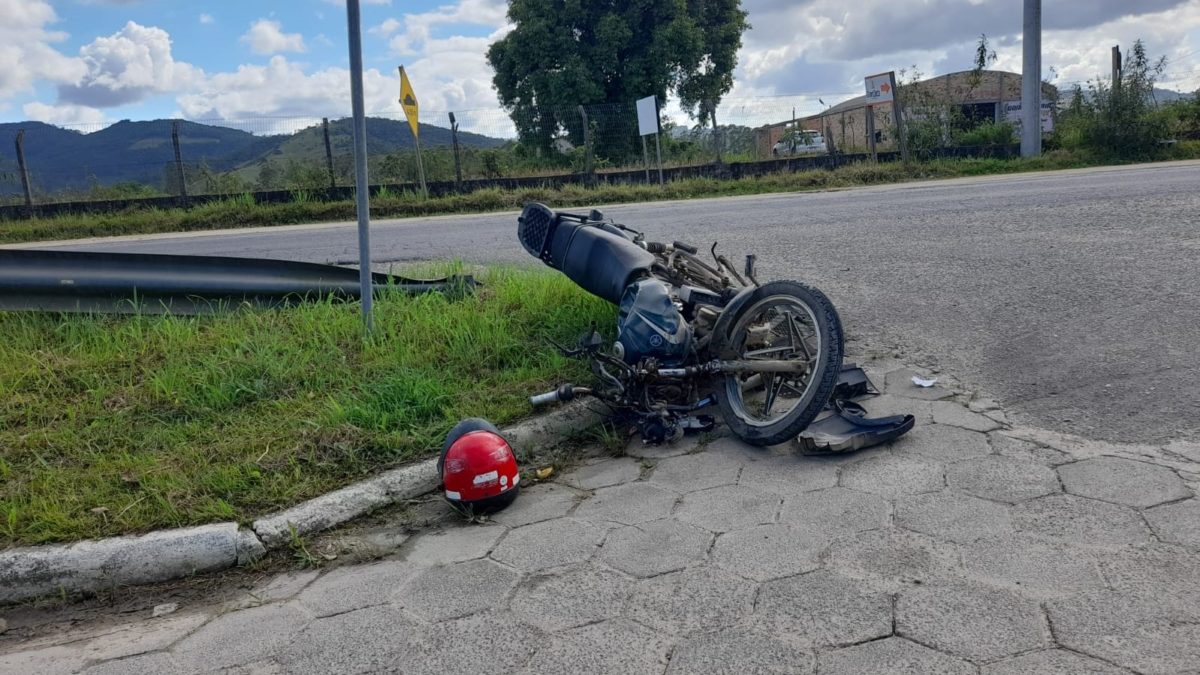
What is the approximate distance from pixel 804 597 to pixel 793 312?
145cm

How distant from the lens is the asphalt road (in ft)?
12.0

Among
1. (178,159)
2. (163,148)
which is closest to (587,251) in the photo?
(178,159)

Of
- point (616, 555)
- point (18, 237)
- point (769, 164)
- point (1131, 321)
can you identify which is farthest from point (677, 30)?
point (616, 555)

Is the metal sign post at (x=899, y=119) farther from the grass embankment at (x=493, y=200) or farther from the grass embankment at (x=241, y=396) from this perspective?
the grass embankment at (x=241, y=396)

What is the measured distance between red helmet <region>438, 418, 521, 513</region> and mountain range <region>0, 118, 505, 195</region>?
46.5 feet

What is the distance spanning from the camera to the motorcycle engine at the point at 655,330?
12.0 feet

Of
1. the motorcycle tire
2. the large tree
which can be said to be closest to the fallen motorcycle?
the motorcycle tire

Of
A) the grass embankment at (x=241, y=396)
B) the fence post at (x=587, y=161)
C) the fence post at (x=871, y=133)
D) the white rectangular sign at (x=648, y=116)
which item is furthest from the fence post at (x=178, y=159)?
the fence post at (x=871, y=133)

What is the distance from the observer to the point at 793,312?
345 cm

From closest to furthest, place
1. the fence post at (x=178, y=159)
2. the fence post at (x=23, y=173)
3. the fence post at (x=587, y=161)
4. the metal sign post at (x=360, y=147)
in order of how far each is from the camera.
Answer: the metal sign post at (x=360, y=147)
the fence post at (x=23, y=173)
the fence post at (x=178, y=159)
the fence post at (x=587, y=161)

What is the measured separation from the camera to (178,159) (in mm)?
17500

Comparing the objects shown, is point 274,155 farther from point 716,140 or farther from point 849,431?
point 849,431

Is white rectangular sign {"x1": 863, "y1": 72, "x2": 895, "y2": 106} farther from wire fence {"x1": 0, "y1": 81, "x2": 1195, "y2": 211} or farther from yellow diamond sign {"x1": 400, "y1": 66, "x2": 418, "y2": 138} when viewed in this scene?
yellow diamond sign {"x1": 400, "y1": 66, "x2": 418, "y2": 138}

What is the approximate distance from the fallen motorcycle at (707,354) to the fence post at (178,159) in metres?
16.4
